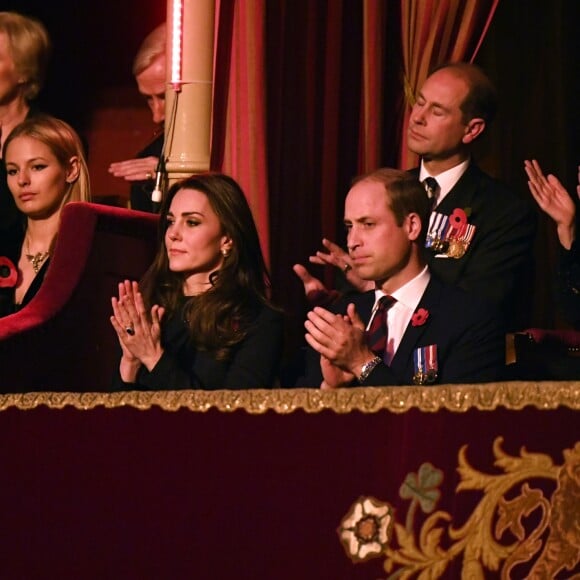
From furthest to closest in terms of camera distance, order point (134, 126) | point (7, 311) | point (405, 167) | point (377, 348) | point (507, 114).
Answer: point (134, 126)
point (507, 114)
point (405, 167)
point (7, 311)
point (377, 348)

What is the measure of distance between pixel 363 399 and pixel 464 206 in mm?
1053

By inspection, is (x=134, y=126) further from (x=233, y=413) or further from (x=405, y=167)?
(x=233, y=413)

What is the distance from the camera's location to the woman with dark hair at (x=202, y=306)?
319 cm

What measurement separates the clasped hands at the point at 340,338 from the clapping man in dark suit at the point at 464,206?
598mm

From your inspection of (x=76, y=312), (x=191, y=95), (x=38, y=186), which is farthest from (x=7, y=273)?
(x=191, y=95)

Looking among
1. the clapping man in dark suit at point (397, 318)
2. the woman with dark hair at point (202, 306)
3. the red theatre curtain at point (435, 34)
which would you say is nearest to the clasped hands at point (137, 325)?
the woman with dark hair at point (202, 306)

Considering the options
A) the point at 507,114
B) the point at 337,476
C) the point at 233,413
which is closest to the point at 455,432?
the point at 337,476

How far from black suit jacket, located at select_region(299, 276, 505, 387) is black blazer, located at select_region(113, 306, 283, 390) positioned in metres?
0.31

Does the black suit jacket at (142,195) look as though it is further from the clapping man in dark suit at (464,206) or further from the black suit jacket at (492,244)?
the black suit jacket at (492,244)

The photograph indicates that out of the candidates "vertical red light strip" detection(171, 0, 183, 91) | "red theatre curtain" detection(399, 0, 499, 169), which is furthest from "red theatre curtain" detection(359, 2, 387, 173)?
"vertical red light strip" detection(171, 0, 183, 91)

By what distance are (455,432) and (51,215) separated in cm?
164

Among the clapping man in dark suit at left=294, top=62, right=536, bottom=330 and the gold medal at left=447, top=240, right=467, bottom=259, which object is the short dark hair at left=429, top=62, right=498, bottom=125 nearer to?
the clapping man in dark suit at left=294, top=62, right=536, bottom=330

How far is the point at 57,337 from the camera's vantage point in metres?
3.38

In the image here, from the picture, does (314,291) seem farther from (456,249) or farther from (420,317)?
(420,317)
